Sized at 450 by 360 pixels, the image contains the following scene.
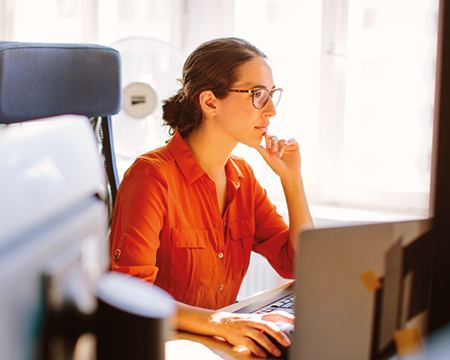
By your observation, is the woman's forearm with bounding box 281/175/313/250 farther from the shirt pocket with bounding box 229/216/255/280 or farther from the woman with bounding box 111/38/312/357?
the shirt pocket with bounding box 229/216/255/280

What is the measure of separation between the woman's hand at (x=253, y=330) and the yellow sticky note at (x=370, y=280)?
31cm

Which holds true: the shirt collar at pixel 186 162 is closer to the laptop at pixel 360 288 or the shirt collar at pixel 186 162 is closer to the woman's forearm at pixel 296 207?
the woman's forearm at pixel 296 207

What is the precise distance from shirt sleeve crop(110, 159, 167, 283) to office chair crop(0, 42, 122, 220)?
11.3 inches

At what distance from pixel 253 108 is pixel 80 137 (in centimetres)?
126

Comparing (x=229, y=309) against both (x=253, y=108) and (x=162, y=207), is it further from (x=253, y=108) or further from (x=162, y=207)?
(x=253, y=108)

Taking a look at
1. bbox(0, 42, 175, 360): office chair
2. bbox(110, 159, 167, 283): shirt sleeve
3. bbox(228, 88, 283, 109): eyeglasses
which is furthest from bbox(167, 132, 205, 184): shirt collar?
bbox(0, 42, 175, 360): office chair

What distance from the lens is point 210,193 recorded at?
57.2 inches

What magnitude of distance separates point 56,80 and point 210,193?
0.70 m

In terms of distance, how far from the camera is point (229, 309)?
109 cm

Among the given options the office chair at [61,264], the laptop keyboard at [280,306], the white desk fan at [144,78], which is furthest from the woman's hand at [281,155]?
the office chair at [61,264]

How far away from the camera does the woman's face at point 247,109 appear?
1473 mm

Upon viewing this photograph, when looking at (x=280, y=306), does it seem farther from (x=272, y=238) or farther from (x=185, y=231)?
(x=272, y=238)

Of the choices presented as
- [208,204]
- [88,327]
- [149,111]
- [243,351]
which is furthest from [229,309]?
[149,111]

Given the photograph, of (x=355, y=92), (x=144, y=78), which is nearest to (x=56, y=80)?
(x=144, y=78)
